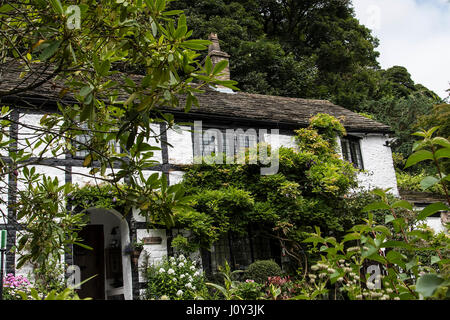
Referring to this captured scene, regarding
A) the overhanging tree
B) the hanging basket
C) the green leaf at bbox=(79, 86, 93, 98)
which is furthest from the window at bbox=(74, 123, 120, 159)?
the hanging basket

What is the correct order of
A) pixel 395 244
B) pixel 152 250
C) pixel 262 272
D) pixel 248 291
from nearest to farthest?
pixel 395 244 < pixel 248 291 < pixel 262 272 < pixel 152 250

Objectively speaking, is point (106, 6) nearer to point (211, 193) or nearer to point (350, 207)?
point (211, 193)

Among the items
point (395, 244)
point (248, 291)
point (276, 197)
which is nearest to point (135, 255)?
point (248, 291)

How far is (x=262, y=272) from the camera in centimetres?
966

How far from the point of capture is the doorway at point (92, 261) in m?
11.8

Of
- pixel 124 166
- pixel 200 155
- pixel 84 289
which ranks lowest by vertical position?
pixel 84 289

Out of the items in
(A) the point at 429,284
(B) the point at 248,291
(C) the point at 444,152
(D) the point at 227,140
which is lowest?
(B) the point at 248,291

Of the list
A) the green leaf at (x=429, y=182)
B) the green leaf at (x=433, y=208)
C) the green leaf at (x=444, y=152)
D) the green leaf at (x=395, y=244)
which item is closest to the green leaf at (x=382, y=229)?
the green leaf at (x=395, y=244)

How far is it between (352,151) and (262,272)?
6806mm

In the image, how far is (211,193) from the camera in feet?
34.2

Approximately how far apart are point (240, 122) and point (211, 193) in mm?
3045

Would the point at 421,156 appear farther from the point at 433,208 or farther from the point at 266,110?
the point at 266,110
